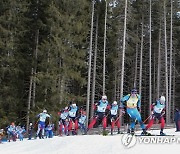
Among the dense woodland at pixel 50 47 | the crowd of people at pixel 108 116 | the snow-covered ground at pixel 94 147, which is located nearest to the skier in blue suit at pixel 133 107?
the crowd of people at pixel 108 116

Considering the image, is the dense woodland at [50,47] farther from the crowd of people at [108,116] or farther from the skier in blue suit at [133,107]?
the skier in blue suit at [133,107]

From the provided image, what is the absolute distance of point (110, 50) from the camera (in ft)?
120

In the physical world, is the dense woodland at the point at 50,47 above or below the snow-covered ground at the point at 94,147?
above

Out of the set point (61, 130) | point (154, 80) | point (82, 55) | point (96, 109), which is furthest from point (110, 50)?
point (96, 109)

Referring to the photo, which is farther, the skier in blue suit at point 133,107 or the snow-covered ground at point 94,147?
the skier in blue suit at point 133,107

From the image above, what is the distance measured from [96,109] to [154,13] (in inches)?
985

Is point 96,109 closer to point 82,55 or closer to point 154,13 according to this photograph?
point 82,55

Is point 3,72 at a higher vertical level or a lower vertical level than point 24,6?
lower

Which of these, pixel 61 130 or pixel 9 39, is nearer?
pixel 61 130

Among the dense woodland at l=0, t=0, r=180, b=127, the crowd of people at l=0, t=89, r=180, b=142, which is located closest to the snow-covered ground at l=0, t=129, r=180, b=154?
the crowd of people at l=0, t=89, r=180, b=142

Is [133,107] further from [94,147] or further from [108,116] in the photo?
[108,116]

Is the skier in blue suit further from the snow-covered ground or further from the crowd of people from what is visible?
the snow-covered ground

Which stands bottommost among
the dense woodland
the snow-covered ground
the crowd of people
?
the snow-covered ground

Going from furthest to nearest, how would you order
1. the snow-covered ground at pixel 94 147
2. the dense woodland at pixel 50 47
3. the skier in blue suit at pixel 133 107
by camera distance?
the dense woodland at pixel 50 47
the skier in blue suit at pixel 133 107
the snow-covered ground at pixel 94 147
